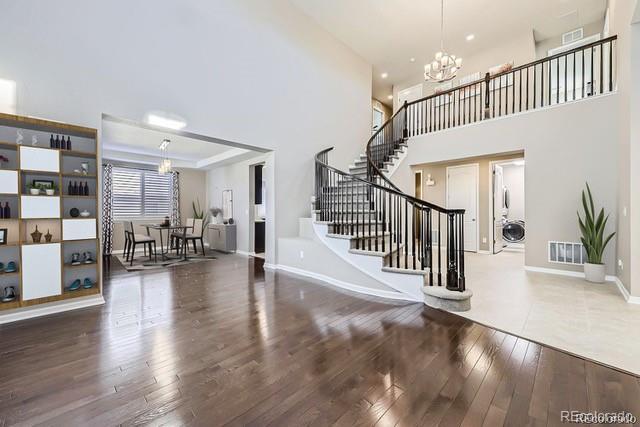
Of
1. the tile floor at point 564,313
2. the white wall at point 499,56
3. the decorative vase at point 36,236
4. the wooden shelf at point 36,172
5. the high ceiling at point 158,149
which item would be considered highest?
the white wall at point 499,56

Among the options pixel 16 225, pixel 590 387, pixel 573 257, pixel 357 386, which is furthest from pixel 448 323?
pixel 16 225

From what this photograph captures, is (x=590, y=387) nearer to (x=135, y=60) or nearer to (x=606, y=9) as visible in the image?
(x=135, y=60)

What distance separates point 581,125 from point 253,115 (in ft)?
18.9

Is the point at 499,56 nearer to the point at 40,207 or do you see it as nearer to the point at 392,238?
the point at 392,238

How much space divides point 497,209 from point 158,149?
977 centimetres

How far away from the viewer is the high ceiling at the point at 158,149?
6.07 metres

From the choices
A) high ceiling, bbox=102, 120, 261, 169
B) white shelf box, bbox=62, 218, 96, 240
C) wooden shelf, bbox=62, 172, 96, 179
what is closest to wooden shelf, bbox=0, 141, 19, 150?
wooden shelf, bbox=62, 172, 96, 179

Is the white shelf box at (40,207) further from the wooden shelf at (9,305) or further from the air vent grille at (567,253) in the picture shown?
the air vent grille at (567,253)

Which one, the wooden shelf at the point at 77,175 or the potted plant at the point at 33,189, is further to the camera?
the wooden shelf at the point at 77,175

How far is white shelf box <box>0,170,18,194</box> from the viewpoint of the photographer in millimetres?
2836

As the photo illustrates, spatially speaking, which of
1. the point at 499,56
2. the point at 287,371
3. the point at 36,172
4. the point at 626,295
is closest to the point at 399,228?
the point at 287,371

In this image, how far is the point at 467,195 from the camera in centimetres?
771

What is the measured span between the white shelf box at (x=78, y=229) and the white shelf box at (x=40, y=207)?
143 millimetres

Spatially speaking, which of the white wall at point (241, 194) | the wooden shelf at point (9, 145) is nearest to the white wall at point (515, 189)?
the white wall at point (241, 194)
